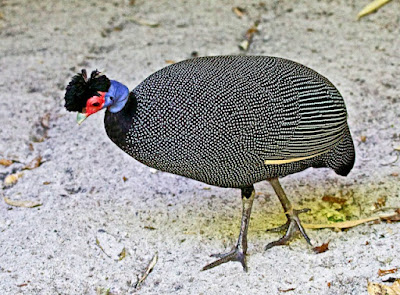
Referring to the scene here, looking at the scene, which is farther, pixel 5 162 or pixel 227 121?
pixel 5 162

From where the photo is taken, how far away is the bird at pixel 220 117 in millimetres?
2553

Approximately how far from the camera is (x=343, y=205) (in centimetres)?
334

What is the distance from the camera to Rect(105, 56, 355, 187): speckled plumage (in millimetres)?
2562

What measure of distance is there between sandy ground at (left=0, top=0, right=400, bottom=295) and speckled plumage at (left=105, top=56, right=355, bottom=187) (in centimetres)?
54

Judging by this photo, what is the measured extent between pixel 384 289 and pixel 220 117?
1.07m

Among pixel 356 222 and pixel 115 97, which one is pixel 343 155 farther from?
pixel 115 97

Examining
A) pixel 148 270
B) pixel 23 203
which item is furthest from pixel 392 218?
pixel 23 203

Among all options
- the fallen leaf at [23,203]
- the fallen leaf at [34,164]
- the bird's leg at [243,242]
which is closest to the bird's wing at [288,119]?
the bird's leg at [243,242]

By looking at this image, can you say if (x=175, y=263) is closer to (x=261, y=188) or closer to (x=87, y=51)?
(x=261, y=188)

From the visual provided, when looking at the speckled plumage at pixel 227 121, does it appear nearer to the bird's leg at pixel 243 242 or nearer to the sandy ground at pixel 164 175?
the bird's leg at pixel 243 242

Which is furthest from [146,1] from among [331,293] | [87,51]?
[331,293]

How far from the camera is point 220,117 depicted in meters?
2.56

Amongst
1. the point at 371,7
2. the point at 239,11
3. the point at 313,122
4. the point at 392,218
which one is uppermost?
the point at 313,122

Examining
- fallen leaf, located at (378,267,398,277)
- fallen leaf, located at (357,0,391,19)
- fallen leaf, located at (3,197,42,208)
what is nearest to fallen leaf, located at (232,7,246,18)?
fallen leaf, located at (357,0,391,19)
